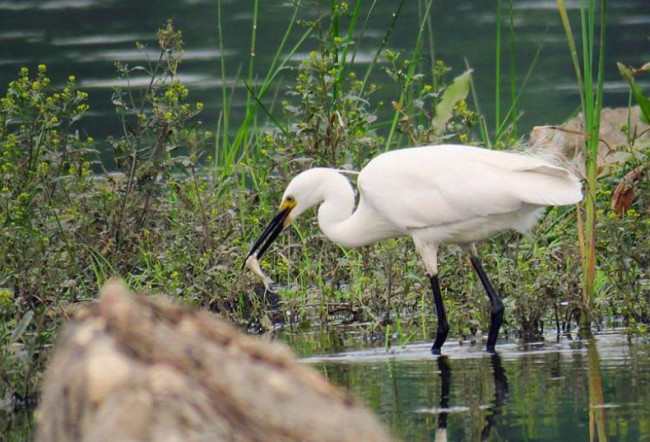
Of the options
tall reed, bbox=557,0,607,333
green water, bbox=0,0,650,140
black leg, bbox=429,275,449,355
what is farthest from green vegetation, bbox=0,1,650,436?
green water, bbox=0,0,650,140

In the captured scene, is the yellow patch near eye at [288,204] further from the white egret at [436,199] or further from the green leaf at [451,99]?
the green leaf at [451,99]

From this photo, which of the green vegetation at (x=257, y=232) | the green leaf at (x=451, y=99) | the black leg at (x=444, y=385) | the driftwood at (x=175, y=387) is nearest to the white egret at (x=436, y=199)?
the green vegetation at (x=257, y=232)

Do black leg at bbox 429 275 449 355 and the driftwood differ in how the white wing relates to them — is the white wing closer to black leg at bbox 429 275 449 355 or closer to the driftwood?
black leg at bbox 429 275 449 355

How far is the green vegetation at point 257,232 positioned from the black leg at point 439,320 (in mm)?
132

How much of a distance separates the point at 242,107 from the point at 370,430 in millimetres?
13548

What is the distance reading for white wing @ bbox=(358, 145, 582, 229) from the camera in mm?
6758

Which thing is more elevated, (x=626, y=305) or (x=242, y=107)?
(x=242, y=107)

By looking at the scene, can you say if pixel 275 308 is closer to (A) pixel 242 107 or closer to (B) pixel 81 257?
(B) pixel 81 257

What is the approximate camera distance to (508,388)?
17.8 feet

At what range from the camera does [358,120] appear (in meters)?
8.20

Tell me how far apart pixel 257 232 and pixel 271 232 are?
533mm

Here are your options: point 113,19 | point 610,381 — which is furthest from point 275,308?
point 113,19

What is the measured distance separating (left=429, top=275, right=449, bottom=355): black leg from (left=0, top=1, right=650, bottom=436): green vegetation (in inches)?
5.2

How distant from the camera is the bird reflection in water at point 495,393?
4.73 metres
